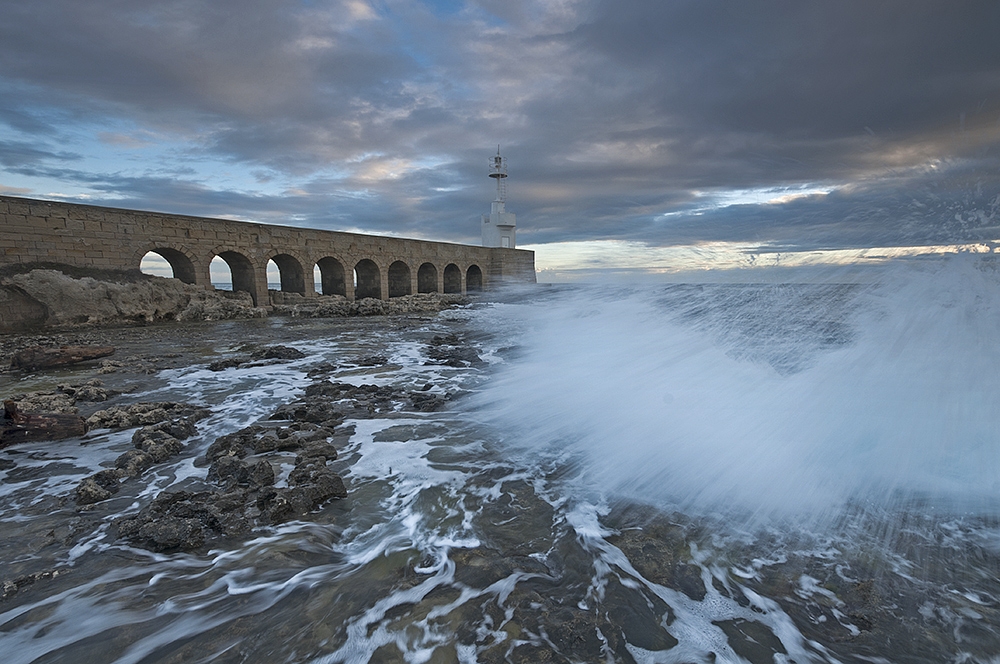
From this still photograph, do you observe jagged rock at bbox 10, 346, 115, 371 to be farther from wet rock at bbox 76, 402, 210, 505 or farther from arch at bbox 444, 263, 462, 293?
arch at bbox 444, 263, 462, 293

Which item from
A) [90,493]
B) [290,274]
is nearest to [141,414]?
[90,493]

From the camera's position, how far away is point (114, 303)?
14945 millimetres

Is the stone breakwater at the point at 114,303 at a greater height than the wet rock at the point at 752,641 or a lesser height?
greater

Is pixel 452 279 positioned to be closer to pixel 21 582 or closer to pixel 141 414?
pixel 141 414

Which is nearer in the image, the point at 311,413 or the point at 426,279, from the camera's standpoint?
the point at 311,413

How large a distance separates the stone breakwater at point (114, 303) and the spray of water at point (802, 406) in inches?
580

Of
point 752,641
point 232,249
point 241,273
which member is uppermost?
point 232,249

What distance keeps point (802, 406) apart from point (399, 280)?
28552mm

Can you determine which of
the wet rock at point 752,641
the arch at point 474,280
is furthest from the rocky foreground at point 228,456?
the arch at point 474,280

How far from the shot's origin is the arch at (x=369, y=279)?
90.8ft

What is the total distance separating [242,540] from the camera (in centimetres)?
287

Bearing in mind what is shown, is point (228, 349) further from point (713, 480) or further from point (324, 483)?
point (713, 480)

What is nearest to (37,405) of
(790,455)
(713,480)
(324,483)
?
(324,483)

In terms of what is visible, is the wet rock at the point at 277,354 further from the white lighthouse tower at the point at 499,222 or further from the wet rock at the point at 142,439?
the white lighthouse tower at the point at 499,222
